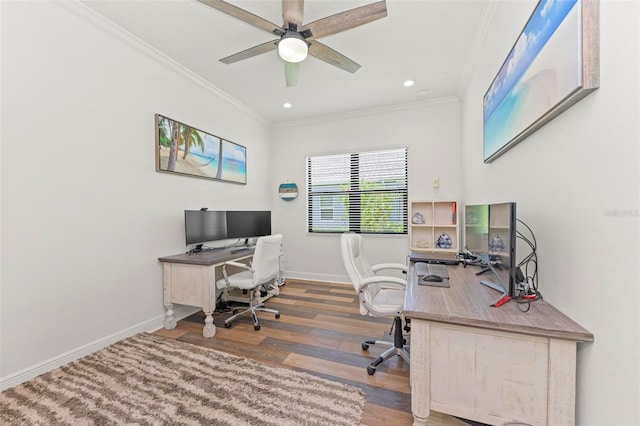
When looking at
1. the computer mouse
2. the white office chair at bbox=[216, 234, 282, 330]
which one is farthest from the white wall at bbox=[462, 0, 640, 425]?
the white office chair at bbox=[216, 234, 282, 330]

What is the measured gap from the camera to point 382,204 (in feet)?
13.5

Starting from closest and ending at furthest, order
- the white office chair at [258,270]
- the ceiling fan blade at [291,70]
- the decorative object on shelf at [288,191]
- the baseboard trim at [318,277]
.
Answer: the ceiling fan blade at [291,70], the white office chair at [258,270], the baseboard trim at [318,277], the decorative object on shelf at [288,191]

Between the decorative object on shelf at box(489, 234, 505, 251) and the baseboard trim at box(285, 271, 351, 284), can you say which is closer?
the decorative object on shelf at box(489, 234, 505, 251)

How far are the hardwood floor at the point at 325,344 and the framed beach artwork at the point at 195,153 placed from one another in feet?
5.97

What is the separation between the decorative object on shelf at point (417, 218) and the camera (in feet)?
12.2

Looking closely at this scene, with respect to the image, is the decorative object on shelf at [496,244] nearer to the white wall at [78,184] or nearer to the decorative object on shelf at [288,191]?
the white wall at [78,184]

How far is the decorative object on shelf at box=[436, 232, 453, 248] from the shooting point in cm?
354

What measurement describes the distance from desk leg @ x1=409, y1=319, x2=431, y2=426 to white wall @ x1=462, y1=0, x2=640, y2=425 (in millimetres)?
583

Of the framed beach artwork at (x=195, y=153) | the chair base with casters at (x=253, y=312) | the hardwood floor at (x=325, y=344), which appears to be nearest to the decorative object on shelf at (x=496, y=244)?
the hardwood floor at (x=325, y=344)

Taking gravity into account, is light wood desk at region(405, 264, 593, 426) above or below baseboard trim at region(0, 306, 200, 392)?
above

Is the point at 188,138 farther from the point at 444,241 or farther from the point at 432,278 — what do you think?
the point at 444,241

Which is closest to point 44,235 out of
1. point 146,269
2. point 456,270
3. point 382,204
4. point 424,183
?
point 146,269

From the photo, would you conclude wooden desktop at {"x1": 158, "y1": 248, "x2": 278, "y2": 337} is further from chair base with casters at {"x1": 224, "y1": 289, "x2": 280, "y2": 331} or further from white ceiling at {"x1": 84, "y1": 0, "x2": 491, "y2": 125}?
white ceiling at {"x1": 84, "y1": 0, "x2": 491, "y2": 125}

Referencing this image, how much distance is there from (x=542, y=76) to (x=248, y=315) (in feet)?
10.7
